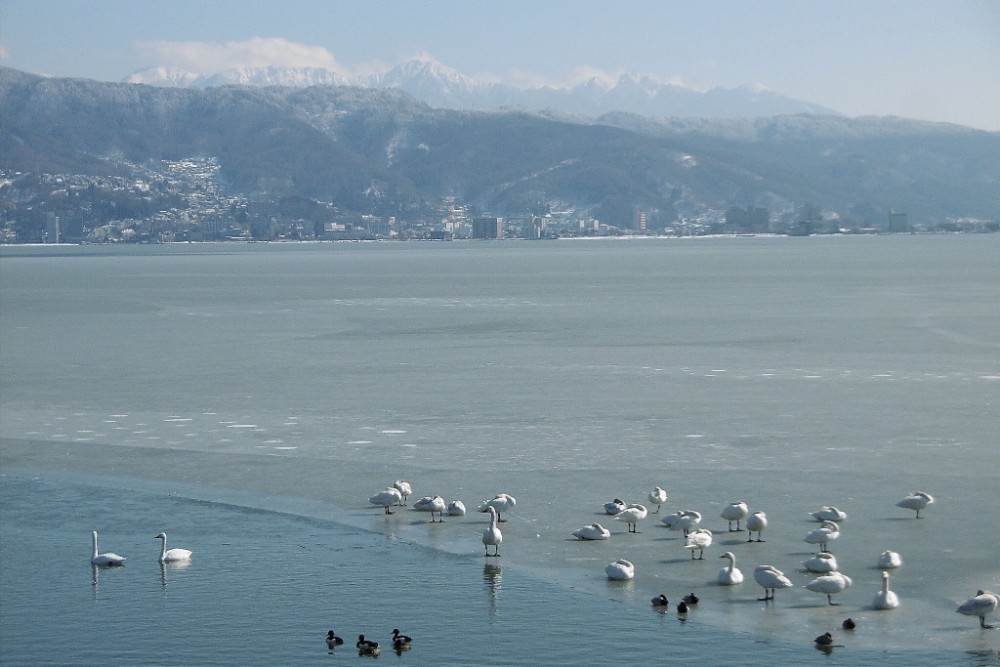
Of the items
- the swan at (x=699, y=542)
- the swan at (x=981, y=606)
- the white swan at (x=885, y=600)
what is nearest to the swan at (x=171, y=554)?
the swan at (x=699, y=542)

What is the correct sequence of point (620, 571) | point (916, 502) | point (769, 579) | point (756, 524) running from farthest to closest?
1. point (916, 502)
2. point (756, 524)
3. point (620, 571)
4. point (769, 579)

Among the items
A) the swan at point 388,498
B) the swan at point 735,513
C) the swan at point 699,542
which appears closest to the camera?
the swan at point 699,542

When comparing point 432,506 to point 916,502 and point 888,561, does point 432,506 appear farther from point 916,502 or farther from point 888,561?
point 916,502

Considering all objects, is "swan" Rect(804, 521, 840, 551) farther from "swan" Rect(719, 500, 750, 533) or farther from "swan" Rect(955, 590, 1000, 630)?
"swan" Rect(955, 590, 1000, 630)

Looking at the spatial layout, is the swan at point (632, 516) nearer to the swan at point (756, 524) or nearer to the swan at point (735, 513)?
the swan at point (735, 513)

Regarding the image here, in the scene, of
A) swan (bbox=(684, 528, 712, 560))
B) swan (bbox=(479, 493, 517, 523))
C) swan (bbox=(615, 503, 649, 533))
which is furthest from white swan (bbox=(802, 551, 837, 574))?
swan (bbox=(479, 493, 517, 523))

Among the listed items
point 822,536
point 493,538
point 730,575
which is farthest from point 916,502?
point 493,538
